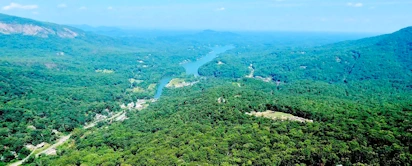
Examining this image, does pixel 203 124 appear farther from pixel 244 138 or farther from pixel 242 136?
pixel 244 138

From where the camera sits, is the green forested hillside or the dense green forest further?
the dense green forest

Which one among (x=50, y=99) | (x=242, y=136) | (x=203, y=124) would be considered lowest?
(x=50, y=99)

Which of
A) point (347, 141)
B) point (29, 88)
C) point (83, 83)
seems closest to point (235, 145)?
point (347, 141)

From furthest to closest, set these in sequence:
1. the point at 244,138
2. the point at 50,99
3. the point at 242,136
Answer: the point at 50,99 → the point at 242,136 → the point at 244,138

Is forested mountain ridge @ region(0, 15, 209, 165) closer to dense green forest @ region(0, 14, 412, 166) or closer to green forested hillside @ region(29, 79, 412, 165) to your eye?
dense green forest @ region(0, 14, 412, 166)

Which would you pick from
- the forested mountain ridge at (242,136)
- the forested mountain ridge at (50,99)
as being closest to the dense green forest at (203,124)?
the forested mountain ridge at (242,136)

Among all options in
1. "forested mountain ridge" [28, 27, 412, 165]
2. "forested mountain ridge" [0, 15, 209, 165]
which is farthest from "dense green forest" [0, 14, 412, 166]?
"forested mountain ridge" [0, 15, 209, 165]

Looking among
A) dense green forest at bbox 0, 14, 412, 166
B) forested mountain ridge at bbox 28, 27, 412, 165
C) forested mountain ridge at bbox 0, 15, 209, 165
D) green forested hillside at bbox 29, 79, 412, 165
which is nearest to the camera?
green forested hillside at bbox 29, 79, 412, 165

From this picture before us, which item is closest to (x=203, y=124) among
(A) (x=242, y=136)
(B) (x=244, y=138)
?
(A) (x=242, y=136)

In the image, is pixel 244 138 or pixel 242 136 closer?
pixel 244 138

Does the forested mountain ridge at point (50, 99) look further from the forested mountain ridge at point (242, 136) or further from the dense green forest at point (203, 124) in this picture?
the forested mountain ridge at point (242, 136)

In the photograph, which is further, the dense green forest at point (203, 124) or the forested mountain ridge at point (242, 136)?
the dense green forest at point (203, 124)
